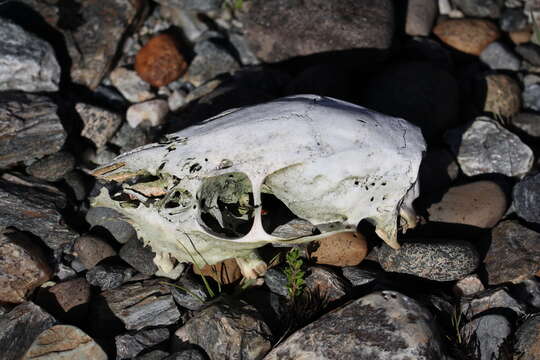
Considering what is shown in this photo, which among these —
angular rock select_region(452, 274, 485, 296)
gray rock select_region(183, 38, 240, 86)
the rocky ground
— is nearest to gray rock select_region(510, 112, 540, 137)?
the rocky ground

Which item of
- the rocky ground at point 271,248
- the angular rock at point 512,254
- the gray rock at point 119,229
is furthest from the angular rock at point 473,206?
the gray rock at point 119,229

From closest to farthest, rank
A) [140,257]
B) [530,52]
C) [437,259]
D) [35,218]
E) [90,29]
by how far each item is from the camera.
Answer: [437,259]
[140,257]
[35,218]
[90,29]
[530,52]

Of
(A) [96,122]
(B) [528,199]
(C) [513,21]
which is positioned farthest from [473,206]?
(A) [96,122]

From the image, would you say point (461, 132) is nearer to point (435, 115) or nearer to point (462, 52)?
point (435, 115)

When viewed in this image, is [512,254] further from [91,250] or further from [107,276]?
[91,250]

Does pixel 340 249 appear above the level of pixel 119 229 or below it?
below

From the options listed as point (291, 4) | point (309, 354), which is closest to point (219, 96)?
point (291, 4)
